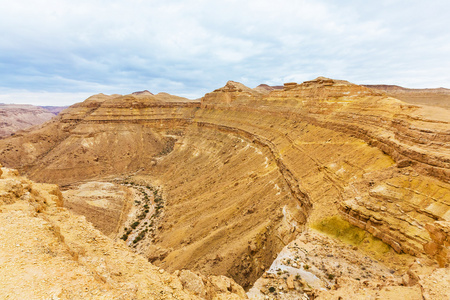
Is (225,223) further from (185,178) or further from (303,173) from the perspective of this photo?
(185,178)

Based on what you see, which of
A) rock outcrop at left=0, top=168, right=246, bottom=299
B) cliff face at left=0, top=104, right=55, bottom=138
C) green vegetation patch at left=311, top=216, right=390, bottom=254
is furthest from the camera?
cliff face at left=0, top=104, right=55, bottom=138

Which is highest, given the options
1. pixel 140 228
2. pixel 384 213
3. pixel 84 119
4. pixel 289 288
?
pixel 84 119

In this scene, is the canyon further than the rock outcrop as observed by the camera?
Yes

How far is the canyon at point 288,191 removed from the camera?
466 inches

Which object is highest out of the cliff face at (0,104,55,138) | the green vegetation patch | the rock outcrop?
the cliff face at (0,104,55,138)

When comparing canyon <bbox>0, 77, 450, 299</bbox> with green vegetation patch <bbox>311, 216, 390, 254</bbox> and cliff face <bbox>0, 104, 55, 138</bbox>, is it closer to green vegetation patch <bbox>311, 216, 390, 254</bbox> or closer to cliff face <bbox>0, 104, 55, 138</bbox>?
green vegetation patch <bbox>311, 216, 390, 254</bbox>

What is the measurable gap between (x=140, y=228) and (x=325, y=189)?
84.8 feet

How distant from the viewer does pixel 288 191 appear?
22953 millimetres

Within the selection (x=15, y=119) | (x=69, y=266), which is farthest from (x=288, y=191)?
(x=15, y=119)

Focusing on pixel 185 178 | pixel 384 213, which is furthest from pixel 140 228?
pixel 384 213

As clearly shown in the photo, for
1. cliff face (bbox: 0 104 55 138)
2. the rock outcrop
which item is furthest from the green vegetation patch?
cliff face (bbox: 0 104 55 138)

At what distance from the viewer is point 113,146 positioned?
61.6m

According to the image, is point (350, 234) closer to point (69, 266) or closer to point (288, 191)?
point (288, 191)

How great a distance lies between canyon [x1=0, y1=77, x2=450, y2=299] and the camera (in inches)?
466
